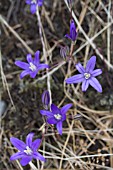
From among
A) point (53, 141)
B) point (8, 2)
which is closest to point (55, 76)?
point (53, 141)

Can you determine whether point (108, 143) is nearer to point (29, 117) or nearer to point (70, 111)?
point (70, 111)

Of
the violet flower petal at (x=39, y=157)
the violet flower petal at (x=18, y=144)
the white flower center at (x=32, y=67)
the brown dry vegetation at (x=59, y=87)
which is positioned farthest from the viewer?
the brown dry vegetation at (x=59, y=87)

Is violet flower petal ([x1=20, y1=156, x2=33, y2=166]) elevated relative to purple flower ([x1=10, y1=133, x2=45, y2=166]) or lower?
lower

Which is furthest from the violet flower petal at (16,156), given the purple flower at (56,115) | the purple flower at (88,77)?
the purple flower at (88,77)

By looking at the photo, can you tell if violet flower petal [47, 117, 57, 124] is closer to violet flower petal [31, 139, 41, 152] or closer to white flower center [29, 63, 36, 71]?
violet flower petal [31, 139, 41, 152]

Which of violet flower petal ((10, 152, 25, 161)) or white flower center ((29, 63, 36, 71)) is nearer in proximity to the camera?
violet flower petal ((10, 152, 25, 161))

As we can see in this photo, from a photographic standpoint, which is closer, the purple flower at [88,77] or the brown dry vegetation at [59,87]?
the purple flower at [88,77]

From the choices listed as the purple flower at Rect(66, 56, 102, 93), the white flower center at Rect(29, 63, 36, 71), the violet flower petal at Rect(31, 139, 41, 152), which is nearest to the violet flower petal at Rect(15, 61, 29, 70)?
the white flower center at Rect(29, 63, 36, 71)

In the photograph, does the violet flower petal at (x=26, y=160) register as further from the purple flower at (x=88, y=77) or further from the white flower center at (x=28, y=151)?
the purple flower at (x=88, y=77)

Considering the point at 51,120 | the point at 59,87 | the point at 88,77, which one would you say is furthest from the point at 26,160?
the point at 59,87
